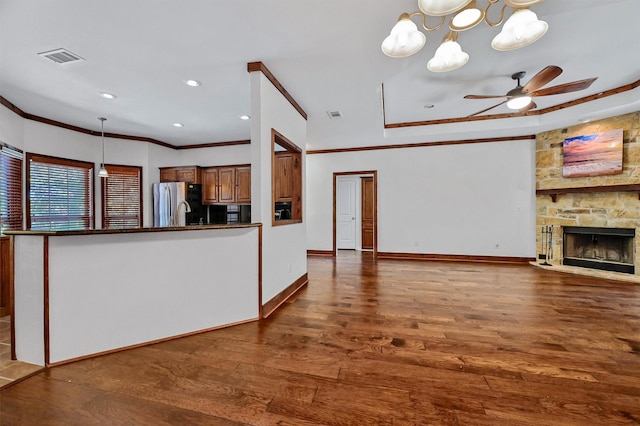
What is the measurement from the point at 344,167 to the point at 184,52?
439 cm

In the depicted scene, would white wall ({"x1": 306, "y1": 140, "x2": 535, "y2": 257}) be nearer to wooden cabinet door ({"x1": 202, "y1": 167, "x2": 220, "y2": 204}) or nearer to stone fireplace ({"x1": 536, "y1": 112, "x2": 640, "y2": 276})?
stone fireplace ({"x1": 536, "y1": 112, "x2": 640, "y2": 276})

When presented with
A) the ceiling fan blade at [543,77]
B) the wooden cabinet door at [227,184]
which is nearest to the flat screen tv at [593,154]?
the ceiling fan blade at [543,77]

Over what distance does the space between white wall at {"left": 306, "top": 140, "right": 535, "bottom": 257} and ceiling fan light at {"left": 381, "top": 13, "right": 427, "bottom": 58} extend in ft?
13.9

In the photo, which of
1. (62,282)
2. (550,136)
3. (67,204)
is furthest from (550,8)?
(67,204)

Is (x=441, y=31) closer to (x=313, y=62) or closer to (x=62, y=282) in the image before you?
(x=313, y=62)

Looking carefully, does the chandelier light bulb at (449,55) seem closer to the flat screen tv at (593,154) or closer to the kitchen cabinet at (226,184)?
the flat screen tv at (593,154)

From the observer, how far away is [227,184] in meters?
5.97

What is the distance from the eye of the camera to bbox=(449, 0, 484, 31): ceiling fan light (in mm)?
1918

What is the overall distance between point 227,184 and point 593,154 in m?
7.08

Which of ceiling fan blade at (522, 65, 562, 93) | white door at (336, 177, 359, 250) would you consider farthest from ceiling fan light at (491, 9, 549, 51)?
white door at (336, 177, 359, 250)

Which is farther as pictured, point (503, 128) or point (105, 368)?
point (503, 128)

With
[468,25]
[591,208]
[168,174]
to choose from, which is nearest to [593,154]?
→ [591,208]

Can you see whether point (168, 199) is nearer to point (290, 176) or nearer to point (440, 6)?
point (290, 176)

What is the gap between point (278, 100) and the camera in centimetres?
322
